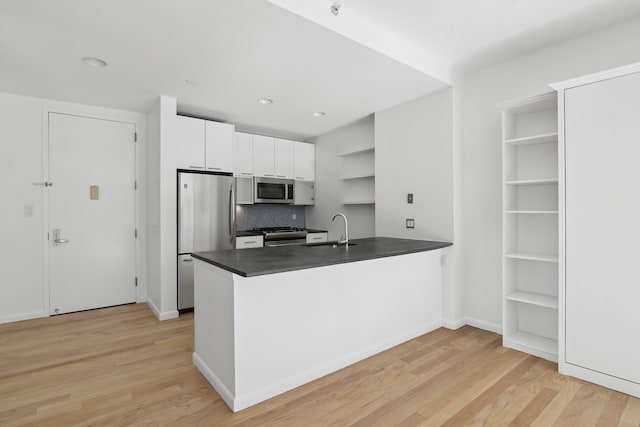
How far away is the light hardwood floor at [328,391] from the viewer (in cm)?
189

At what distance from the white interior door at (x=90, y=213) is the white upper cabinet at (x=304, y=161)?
7.96 feet

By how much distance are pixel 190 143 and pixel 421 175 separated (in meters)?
2.85

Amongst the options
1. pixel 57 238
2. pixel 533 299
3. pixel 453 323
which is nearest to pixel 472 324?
pixel 453 323

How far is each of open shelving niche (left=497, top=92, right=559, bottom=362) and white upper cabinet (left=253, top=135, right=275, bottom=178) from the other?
335cm

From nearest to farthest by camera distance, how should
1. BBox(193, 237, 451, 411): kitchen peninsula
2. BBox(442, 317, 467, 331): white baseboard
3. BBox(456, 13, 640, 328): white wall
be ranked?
BBox(193, 237, 451, 411): kitchen peninsula → BBox(456, 13, 640, 328): white wall → BBox(442, 317, 467, 331): white baseboard

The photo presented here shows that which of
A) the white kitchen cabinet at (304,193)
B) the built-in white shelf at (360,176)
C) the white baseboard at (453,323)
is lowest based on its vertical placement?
the white baseboard at (453,323)

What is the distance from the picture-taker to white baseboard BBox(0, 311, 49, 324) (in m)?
3.60

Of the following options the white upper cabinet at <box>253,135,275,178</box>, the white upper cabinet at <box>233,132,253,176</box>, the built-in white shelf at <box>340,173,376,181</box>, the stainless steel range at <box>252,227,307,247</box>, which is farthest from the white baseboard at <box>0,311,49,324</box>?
the built-in white shelf at <box>340,173,376,181</box>

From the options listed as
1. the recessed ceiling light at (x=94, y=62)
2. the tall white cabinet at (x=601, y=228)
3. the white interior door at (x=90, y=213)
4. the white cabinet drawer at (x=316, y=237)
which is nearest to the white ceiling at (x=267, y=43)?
the recessed ceiling light at (x=94, y=62)

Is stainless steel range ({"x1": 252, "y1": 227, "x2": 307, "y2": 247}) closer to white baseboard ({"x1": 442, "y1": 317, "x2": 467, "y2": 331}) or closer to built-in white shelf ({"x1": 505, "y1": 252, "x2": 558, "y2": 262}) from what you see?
white baseboard ({"x1": 442, "y1": 317, "x2": 467, "y2": 331})

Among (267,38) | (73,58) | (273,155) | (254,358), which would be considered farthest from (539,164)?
(73,58)

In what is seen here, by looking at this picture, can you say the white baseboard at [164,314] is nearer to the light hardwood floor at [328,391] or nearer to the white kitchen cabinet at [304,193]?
the light hardwood floor at [328,391]

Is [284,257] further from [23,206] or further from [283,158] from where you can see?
[23,206]

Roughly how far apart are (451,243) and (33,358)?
13.1ft
